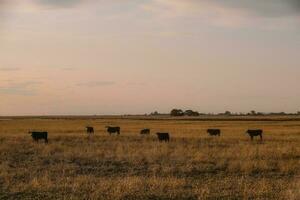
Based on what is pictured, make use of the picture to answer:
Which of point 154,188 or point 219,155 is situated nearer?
point 154,188

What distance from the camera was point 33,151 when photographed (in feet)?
83.7

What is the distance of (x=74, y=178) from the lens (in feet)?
48.9

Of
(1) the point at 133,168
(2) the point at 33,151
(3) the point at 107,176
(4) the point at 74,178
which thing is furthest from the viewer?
(2) the point at 33,151

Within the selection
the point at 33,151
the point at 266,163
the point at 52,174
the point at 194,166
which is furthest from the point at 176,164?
the point at 33,151

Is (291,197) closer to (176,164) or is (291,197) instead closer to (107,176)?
(107,176)

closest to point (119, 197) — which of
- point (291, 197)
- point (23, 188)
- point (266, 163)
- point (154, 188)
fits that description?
point (154, 188)

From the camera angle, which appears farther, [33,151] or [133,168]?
[33,151]

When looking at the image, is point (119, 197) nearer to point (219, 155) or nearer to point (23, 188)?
point (23, 188)

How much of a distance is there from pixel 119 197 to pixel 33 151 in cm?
1462

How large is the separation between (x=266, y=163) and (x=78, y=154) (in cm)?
860

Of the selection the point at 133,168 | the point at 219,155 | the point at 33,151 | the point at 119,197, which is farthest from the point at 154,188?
the point at 33,151

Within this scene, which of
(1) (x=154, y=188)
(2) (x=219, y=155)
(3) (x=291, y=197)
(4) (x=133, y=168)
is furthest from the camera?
(2) (x=219, y=155)

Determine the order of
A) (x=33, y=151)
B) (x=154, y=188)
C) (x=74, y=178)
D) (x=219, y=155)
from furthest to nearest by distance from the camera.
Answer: (x=33, y=151) < (x=219, y=155) < (x=74, y=178) < (x=154, y=188)

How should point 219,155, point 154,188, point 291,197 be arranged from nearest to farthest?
point 291,197 → point 154,188 → point 219,155
